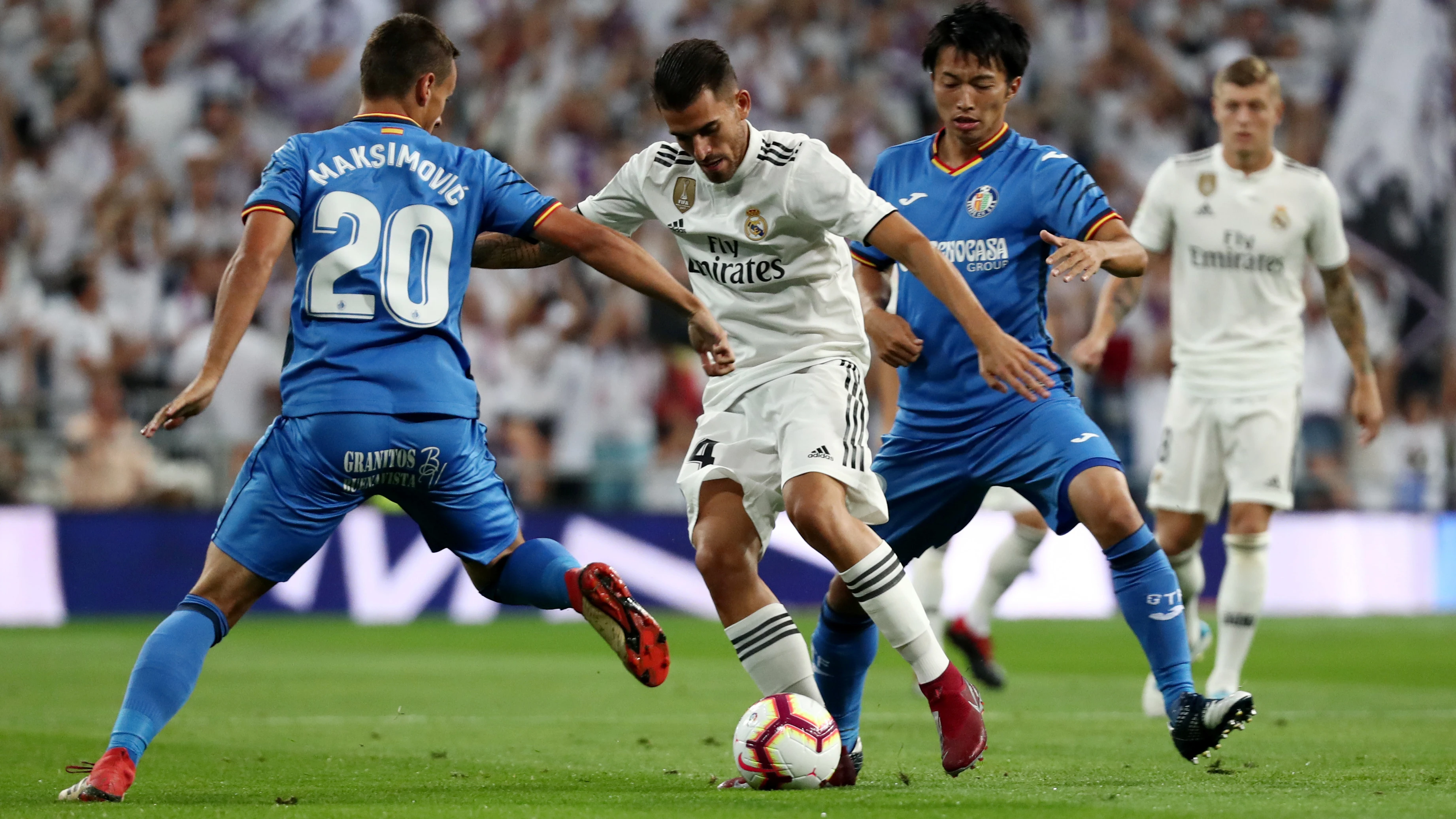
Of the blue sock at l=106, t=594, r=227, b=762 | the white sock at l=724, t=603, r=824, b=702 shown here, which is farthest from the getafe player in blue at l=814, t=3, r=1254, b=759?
the blue sock at l=106, t=594, r=227, b=762

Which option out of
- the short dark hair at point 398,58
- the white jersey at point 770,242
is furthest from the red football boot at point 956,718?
the short dark hair at point 398,58

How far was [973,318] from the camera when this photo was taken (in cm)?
515

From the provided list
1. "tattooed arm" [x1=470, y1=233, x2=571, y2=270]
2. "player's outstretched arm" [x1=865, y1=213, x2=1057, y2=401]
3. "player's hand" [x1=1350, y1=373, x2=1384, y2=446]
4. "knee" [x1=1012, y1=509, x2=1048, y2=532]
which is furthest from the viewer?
"knee" [x1=1012, y1=509, x2=1048, y2=532]

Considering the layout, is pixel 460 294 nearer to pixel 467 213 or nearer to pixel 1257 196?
pixel 467 213

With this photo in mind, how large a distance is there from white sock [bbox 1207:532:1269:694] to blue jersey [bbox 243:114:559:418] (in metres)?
4.14

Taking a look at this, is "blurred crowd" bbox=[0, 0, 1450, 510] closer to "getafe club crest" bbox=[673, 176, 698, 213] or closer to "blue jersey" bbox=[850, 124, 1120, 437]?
"blue jersey" bbox=[850, 124, 1120, 437]

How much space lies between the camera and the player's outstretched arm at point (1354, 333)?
7.89m

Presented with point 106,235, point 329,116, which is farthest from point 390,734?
point 329,116

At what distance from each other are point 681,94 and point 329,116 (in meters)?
12.5

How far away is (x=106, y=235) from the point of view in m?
15.4

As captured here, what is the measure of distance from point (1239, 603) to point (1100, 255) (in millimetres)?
3163

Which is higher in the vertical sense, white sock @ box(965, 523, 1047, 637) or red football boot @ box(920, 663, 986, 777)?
red football boot @ box(920, 663, 986, 777)

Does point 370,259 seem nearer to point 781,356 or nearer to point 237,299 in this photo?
point 237,299

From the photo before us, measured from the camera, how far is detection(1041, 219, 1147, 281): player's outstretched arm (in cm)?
516
